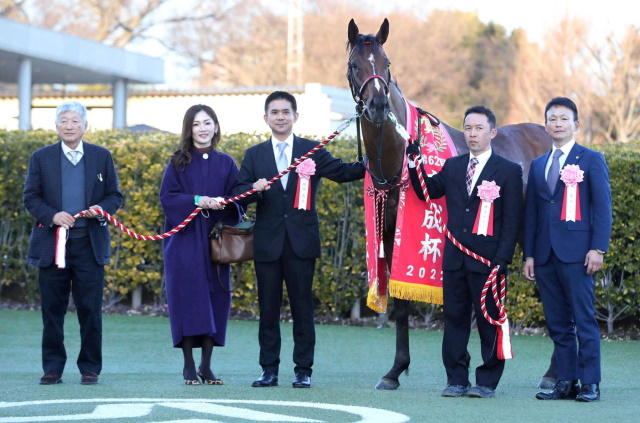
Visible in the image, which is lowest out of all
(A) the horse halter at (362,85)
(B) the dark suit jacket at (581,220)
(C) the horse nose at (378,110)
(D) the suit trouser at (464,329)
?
(D) the suit trouser at (464,329)

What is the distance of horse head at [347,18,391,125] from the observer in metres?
5.49

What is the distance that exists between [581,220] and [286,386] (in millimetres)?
2013

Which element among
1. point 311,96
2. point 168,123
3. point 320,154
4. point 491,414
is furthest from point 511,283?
point 168,123

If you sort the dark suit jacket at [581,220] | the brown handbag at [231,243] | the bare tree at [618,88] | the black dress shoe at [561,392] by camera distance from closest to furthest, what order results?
the dark suit jacket at [581,220], the black dress shoe at [561,392], the brown handbag at [231,243], the bare tree at [618,88]

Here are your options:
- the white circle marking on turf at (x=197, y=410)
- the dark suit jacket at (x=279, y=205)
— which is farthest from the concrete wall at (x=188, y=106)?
the white circle marking on turf at (x=197, y=410)

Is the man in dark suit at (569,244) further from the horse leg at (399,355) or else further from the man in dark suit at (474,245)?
the horse leg at (399,355)

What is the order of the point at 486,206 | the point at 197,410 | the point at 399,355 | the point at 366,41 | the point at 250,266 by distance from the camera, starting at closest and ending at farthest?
1. the point at 197,410
2. the point at 486,206
3. the point at 366,41
4. the point at 399,355
5. the point at 250,266

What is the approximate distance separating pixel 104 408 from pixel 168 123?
16.9 metres

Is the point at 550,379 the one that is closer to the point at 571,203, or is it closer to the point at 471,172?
the point at 571,203

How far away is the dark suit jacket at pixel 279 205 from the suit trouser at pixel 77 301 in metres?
1.05

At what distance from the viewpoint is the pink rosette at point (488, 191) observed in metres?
5.42

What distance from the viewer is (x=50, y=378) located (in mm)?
6027

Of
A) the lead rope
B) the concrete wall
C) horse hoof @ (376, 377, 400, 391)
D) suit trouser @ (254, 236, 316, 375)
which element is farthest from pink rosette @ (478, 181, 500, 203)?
the concrete wall

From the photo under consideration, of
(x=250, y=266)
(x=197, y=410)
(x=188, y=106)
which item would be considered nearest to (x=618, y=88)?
(x=188, y=106)
